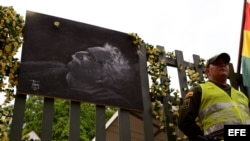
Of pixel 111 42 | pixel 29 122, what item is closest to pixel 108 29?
pixel 111 42

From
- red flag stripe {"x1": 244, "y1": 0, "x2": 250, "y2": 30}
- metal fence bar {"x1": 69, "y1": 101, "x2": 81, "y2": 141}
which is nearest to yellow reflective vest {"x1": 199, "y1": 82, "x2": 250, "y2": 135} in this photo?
metal fence bar {"x1": 69, "y1": 101, "x2": 81, "y2": 141}

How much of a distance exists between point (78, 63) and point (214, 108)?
6.74ft

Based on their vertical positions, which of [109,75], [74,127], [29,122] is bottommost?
[74,127]

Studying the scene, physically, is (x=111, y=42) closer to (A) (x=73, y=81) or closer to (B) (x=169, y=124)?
(A) (x=73, y=81)

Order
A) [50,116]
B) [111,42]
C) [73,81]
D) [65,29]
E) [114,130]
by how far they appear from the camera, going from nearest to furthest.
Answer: [50,116] < [73,81] < [65,29] < [111,42] < [114,130]

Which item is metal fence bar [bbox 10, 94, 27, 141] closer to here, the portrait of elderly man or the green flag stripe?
the portrait of elderly man

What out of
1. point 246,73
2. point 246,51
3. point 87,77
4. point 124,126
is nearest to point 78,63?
point 87,77

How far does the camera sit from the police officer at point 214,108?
2650 millimetres

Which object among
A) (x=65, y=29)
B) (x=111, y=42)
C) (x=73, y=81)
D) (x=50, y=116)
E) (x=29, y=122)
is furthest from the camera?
(x=29, y=122)

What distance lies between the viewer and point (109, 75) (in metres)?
4.42

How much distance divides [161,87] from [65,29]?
157cm

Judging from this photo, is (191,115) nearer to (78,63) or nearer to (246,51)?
(78,63)

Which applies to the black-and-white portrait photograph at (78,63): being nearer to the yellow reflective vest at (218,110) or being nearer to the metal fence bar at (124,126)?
the metal fence bar at (124,126)

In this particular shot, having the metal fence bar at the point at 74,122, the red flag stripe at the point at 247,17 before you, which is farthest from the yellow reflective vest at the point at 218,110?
the red flag stripe at the point at 247,17
